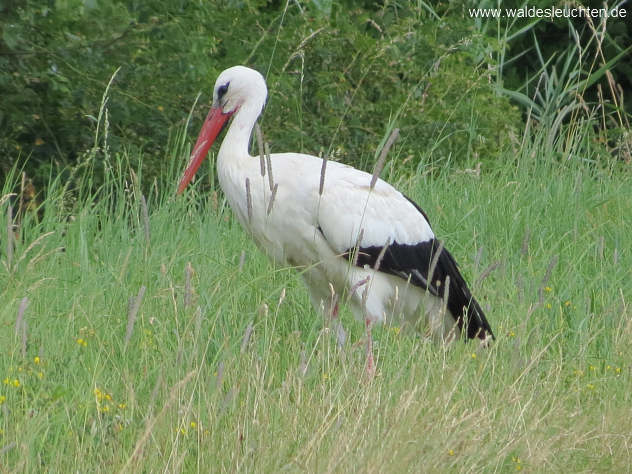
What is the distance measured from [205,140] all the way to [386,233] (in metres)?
0.86

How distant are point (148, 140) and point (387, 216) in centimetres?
226

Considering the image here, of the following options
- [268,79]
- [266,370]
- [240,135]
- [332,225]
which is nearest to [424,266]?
[332,225]

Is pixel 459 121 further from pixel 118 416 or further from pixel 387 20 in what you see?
pixel 118 416

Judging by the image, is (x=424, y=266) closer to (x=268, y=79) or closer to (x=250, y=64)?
(x=268, y=79)

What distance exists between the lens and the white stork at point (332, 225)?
14.4ft

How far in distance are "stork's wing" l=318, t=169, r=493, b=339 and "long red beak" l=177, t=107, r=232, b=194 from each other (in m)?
0.63

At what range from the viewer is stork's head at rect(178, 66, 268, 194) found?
477cm

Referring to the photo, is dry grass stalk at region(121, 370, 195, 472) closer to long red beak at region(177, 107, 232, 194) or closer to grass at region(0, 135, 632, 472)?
grass at region(0, 135, 632, 472)

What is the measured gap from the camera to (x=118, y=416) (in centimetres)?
279

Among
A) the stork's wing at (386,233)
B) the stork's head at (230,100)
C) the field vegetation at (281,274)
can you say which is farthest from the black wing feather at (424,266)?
the stork's head at (230,100)

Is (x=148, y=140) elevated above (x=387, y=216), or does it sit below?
below

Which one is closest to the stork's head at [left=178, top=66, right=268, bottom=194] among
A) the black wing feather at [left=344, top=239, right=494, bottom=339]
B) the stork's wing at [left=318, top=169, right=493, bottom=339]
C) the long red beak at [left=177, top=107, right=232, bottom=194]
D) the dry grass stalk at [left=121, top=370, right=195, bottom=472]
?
the long red beak at [left=177, top=107, right=232, bottom=194]

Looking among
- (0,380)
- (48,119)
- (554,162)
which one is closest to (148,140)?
(48,119)

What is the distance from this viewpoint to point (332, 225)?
14.5 feet
